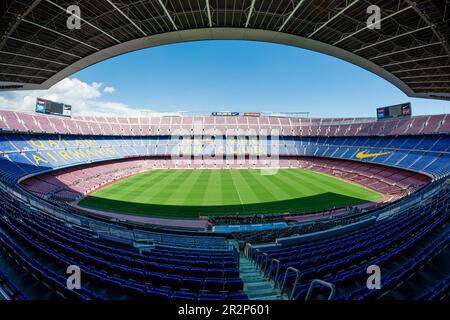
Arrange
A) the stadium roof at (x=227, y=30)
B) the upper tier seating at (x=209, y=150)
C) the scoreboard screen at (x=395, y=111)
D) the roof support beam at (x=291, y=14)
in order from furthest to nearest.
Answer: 1. the scoreboard screen at (x=395, y=111)
2. the upper tier seating at (x=209, y=150)
3. the roof support beam at (x=291, y=14)
4. the stadium roof at (x=227, y=30)

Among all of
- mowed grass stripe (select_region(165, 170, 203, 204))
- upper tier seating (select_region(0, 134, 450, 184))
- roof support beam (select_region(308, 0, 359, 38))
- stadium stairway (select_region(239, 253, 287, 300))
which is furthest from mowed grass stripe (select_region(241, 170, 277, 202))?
stadium stairway (select_region(239, 253, 287, 300))

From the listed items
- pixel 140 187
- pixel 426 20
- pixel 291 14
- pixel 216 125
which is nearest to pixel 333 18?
pixel 291 14

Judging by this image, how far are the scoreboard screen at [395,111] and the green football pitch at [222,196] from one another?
71.2ft

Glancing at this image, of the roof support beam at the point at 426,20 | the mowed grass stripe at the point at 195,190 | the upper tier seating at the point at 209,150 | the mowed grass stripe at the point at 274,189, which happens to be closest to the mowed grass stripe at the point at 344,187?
the mowed grass stripe at the point at 274,189

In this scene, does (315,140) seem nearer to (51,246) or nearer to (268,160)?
(268,160)

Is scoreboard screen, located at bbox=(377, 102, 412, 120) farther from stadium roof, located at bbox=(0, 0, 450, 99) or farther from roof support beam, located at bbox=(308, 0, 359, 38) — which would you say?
roof support beam, located at bbox=(308, 0, 359, 38)

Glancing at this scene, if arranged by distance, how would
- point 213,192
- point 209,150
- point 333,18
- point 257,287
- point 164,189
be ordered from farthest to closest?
point 209,150
point 164,189
point 213,192
point 333,18
point 257,287

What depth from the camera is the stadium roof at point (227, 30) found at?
1380 centimetres

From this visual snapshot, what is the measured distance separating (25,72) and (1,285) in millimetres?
24937

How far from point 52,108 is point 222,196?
40.2m

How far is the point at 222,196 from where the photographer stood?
29906 mm

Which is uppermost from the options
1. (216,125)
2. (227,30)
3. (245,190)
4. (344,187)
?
(227,30)

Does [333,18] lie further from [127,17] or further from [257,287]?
[257,287]

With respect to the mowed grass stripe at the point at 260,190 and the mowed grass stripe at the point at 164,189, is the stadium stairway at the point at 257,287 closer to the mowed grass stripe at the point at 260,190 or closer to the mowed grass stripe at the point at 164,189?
the mowed grass stripe at the point at 260,190
